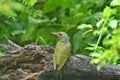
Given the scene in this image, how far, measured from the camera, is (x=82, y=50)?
3.64m

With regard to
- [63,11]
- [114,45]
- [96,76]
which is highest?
[63,11]

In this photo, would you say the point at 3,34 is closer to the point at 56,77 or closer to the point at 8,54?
the point at 8,54

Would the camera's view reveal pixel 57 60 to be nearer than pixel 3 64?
Yes

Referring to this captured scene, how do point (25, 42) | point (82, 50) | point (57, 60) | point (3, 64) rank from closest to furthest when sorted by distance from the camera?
1. point (57, 60)
2. point (3, 64)
3. point (82, 50)
4. point (25, 42)

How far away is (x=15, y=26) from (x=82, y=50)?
3.62 ft

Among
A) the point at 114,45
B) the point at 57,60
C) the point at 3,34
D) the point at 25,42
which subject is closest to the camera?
the point at 114,45

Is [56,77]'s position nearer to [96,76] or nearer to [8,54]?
[96,76]

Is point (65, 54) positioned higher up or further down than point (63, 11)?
further down

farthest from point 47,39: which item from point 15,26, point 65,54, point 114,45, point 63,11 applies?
point 114,45

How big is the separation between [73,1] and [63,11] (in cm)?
34

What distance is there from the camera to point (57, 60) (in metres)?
2.09

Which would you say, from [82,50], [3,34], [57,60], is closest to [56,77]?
[57,60]

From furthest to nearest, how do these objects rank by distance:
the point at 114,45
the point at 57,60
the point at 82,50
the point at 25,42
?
the point at 25,42 → the point at 82,50 → the point at 57,60 → the point at 114,45

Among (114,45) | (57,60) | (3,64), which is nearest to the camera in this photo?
(114,45)
